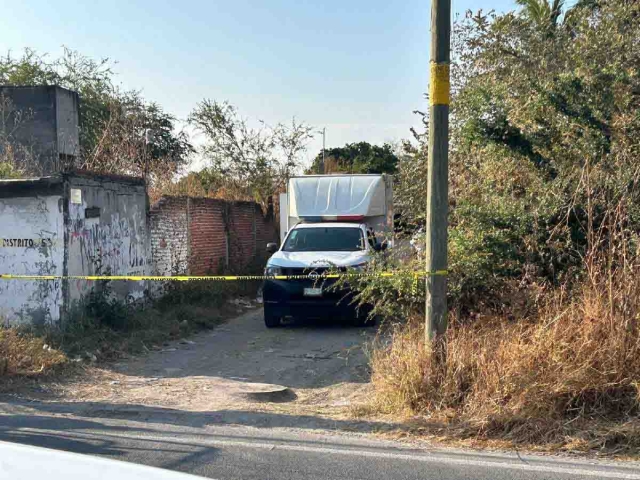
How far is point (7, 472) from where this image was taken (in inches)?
87.7

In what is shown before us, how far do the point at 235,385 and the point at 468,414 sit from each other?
2870 mm

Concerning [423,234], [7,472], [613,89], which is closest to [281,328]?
[423,234]

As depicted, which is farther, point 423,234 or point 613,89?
point 613,89

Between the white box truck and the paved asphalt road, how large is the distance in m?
3.37

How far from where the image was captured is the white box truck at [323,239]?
11.0 m

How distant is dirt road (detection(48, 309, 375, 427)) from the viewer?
6.95m

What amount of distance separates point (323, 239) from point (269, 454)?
24.0 feet

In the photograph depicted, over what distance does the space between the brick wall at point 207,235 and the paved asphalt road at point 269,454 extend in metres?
7.20

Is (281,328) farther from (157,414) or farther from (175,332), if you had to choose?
(157,414)

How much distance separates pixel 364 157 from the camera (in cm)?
4134

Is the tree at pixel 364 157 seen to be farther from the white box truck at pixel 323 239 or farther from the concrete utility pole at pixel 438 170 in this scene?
the concrete utility pole at pixel 438 170

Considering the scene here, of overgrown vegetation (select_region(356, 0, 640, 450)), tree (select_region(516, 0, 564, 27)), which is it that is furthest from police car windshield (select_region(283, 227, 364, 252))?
tree (select_region(516, 0, 564, 27))

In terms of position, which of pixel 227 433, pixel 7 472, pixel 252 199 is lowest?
pixel 227 433

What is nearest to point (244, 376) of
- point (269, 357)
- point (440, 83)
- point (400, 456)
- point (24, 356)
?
point (269, 357)
